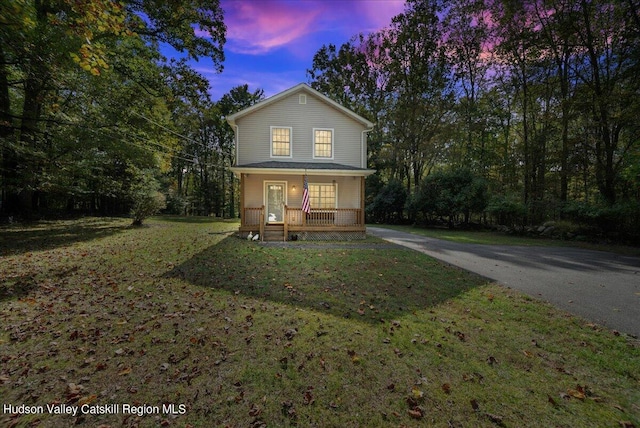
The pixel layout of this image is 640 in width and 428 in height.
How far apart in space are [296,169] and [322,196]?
2.57 meters

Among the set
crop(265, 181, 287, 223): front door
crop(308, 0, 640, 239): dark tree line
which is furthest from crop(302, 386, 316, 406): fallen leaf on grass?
crop(308, 0, 640, 239): dark tree line

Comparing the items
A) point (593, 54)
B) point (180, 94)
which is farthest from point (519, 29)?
point (180, 94)

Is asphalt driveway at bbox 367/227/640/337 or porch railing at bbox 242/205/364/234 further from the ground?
porch railing at bbox 242/205/364/234

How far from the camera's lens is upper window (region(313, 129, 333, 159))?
1497 cm

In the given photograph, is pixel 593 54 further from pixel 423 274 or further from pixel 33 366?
pixel 33 366

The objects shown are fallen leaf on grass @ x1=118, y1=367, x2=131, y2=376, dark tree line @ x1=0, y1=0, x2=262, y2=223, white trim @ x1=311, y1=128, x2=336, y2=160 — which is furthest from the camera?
white trim @ x1=311, y1=128, x2=336, y2=160

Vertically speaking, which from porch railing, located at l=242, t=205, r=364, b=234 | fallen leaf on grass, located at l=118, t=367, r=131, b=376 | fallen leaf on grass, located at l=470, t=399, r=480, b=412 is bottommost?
fallen leaf on grass, located at l=470, t=399, r=480, b=412

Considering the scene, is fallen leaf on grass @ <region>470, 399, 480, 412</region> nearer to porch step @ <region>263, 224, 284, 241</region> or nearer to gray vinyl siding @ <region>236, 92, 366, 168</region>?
porch step @ <region>263, 224, 284, 241</region>

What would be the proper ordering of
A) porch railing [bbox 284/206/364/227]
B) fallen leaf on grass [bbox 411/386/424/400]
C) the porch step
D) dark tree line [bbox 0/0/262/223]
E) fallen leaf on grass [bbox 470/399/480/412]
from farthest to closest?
porch railing [bbox 284/206/364/227] → the porch step → dark tree line [bbox 0/0/262/223] → fallen leaf on grass [bbox 411/386/424/400] → fallen leaf on grass [bbox 470/399/480/412]

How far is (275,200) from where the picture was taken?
1484 centimetres

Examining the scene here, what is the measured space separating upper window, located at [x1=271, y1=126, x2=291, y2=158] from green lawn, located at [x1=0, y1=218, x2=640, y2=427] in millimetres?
9610

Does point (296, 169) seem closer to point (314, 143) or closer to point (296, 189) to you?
point (296, 189)

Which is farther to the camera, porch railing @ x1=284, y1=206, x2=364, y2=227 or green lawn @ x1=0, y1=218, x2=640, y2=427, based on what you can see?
porch railing @ x1=284, y1=206, x2=364, y2=227

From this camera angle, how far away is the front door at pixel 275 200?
1473 cm
